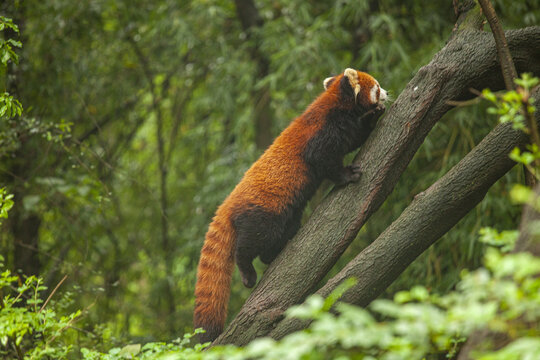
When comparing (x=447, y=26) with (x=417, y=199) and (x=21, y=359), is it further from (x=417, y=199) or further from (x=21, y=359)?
(x=21, y=359)

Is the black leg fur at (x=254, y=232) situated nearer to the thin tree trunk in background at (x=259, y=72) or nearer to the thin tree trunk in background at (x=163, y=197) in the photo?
the thin tree trunk in background at (x=259, y=72)

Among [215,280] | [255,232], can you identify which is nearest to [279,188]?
[255,232]

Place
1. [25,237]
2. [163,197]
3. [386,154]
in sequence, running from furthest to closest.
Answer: [163,197], [25,237], [386,154]

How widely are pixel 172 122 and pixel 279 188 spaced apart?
3.88 m

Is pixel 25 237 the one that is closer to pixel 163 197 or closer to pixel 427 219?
pixel 163 197

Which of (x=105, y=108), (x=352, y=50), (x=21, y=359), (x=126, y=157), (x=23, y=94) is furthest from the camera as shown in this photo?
(x=126, y=157)

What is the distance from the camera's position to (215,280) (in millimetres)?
2902

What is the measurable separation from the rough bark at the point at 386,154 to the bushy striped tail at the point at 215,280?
0.88 feet

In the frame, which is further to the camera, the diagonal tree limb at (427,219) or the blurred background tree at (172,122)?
the blurred background tree at (172,122)

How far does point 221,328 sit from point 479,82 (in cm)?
205

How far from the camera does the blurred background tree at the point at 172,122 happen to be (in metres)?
4.09

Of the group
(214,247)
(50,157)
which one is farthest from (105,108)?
(214,247)

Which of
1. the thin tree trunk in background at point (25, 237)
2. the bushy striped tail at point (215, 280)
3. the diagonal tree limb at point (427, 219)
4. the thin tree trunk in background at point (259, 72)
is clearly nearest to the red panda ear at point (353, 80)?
the diagonal tree limb at point (427, 219)

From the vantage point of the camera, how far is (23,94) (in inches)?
174
